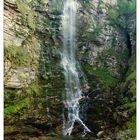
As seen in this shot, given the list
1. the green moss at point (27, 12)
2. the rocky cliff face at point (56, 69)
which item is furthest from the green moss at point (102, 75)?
the green moss at point (27, 12)

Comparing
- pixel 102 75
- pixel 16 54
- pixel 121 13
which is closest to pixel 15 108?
pixel 16 54

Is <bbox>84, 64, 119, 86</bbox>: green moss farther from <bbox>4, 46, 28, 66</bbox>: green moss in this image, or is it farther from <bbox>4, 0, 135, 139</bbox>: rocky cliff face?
<bbox>4, 46, 28, 66</bbox>: green moss

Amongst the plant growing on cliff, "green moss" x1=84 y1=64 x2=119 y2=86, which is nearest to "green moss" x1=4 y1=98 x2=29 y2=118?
"green moss" x1=84 y1=64 x2=119 y2=86

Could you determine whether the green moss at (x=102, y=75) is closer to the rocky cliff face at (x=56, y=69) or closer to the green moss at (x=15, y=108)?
the rocky cliff face at (x=56, y=69)

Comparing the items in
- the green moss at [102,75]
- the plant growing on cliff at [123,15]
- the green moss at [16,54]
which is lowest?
the green moss at [102,75]

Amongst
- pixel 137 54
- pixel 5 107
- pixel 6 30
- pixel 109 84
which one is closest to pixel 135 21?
pixel 137 54

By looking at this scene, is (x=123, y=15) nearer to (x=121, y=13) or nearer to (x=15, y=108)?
(x=121, y=13)

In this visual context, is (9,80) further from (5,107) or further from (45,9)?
(45,9)
